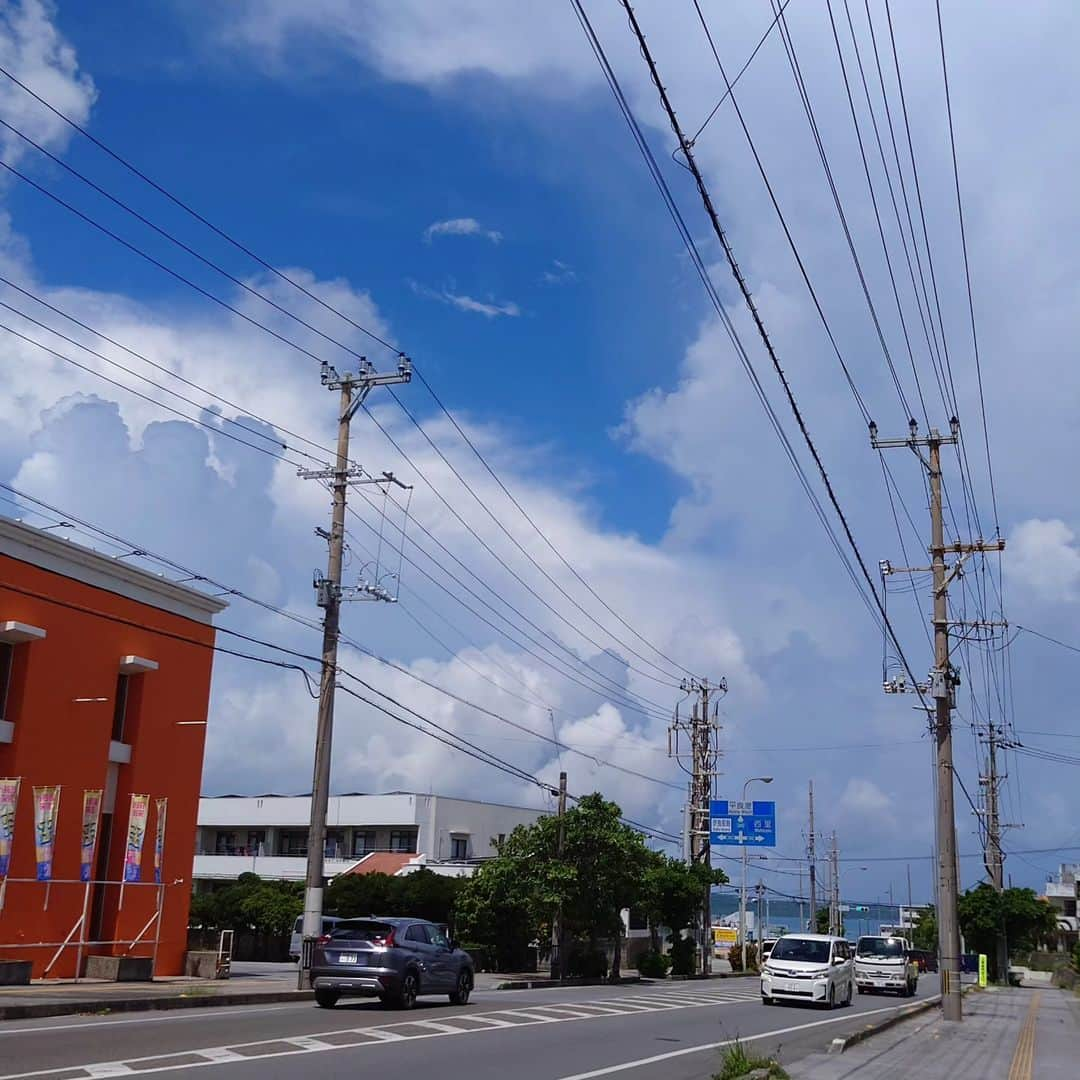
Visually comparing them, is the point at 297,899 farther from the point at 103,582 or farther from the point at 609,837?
the point at 103,582

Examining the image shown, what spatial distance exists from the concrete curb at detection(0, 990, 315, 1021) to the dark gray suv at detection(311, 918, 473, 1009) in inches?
56.9

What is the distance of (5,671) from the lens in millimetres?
24000

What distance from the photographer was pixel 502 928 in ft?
140

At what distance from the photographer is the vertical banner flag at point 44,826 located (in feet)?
76.7

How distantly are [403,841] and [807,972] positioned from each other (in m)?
38.9

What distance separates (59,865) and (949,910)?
710 inches

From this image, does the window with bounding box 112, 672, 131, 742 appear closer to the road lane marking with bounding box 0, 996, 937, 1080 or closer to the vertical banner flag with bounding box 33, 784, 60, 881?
the vertical banner flag with bounding box 33, 784, 60, 881

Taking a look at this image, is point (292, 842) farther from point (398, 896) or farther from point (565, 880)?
point (565, 880)

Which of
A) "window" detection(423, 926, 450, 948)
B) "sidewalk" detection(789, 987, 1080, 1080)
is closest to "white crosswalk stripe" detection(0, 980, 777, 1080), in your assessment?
"window" detection(423, 926, 450, 948)

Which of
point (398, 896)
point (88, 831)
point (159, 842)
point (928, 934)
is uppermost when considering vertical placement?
point (88, 831)

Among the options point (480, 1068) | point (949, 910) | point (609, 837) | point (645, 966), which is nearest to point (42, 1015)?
point (480, 1068)

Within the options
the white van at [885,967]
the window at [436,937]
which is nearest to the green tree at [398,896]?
the white van at [885,967]

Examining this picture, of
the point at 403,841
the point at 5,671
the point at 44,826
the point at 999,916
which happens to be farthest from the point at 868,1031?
the point at 403,841

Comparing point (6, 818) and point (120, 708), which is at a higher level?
point (120, 708)
